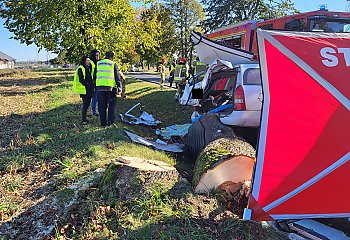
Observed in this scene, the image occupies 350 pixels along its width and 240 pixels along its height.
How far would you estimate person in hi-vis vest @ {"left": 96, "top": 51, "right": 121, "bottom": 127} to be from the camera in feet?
21.8

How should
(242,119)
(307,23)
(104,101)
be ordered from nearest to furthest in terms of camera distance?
(242,119) < (104,101) < (307,23)

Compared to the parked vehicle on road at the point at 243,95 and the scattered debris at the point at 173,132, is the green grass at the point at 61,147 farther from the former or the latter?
the parked vehicle on road at the point at 243,95

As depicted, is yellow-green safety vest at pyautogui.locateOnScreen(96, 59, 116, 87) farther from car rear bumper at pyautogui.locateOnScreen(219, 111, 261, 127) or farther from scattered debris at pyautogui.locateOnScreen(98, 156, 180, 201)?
scattered debris at pyautogui.locateOnScreen(98, 156, 180, 201)

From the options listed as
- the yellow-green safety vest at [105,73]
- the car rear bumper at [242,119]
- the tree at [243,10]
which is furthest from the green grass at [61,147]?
the tree at [243,10]

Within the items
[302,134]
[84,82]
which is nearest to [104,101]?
[84,82]

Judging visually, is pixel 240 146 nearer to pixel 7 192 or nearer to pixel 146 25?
pixel 7 192

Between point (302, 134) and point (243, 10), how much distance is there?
1338 inches

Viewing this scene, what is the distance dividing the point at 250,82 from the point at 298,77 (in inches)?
96.0

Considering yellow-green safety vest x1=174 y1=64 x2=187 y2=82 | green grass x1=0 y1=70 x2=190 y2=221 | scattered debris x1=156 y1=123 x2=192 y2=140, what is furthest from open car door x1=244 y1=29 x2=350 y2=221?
yellow-green safety vest x1=174 y1=64 x2=187 y2=82

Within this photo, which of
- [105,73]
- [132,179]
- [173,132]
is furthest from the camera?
[173,132]

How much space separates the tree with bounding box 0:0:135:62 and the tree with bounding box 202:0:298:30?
67.4 ft

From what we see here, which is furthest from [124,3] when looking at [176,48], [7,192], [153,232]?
[176,48]

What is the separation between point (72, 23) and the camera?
1498 centimetres

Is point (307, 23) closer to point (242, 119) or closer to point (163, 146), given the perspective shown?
point (242, 119)
